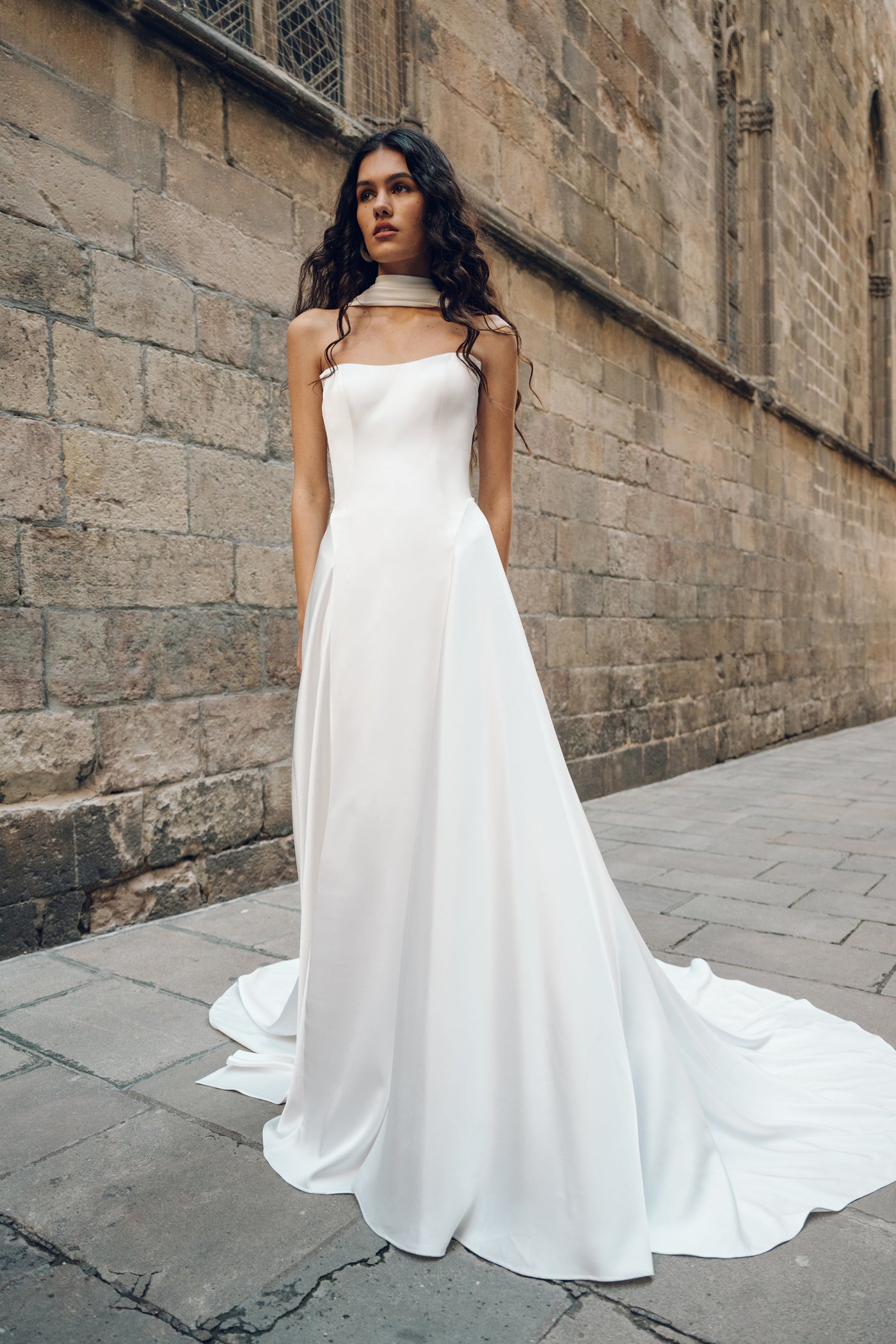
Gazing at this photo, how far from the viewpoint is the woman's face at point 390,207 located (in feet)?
6.50

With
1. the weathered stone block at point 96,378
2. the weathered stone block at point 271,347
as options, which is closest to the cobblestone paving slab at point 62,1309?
the weathered stone block at point 96,378

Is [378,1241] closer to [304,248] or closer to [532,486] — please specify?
[304,248]

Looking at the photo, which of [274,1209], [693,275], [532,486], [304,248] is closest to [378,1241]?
[274,1209]

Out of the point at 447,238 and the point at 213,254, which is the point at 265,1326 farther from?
the point at 213,254

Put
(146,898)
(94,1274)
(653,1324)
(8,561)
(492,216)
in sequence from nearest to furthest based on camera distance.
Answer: (653,1324), (94,1274), (8,561), (146,898), (492,216)

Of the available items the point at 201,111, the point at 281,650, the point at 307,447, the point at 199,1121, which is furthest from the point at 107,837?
the point at 201,111

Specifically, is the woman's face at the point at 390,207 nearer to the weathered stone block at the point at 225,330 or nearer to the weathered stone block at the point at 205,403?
the weathered stone block at the point at 205,403

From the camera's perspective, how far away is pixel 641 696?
6.77 m

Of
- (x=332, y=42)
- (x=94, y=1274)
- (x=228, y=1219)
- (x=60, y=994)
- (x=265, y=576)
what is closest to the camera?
(x=94, y=1274)

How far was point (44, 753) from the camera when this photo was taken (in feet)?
10.4

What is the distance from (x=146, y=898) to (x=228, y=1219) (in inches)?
76.9

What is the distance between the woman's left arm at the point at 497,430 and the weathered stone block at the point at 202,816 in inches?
75.5

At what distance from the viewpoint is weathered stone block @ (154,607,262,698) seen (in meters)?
3.57

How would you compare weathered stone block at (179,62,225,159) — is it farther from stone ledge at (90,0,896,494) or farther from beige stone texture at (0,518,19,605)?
beige stone texture at (0,518,19,605)
